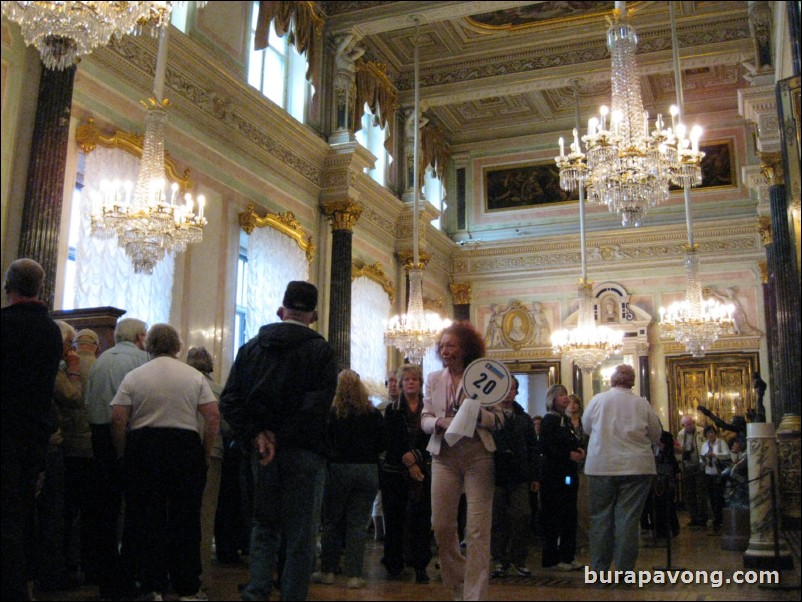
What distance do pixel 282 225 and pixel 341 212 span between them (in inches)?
52.8

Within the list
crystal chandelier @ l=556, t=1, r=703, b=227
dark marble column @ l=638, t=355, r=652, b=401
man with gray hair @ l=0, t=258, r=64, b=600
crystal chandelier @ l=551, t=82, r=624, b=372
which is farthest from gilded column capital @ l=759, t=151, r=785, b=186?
man with gray hair @ l=0, t=258, r=64, b=600

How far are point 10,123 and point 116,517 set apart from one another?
390 cm

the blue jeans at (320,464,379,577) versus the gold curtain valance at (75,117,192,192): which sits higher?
the gold curtain valance at (75,117,192,192)

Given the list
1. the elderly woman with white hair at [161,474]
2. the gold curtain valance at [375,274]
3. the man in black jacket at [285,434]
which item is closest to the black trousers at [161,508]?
the elderly woman with white hair at [161,474]

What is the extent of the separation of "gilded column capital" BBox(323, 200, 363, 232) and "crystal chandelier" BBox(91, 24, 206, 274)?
4.45m

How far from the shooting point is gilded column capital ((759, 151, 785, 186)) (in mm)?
10094

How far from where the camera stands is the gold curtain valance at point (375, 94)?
12820 millimetres

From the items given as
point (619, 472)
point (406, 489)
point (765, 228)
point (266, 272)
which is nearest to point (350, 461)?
point (406, 489)

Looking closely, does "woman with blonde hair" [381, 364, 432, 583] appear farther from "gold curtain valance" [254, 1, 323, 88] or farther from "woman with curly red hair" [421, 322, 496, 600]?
"gold curtain valance" [254, 1, 323, 88]

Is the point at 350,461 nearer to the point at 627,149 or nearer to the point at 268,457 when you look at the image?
the point at 268,457

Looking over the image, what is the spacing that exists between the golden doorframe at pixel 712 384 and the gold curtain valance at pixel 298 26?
28.0 feet

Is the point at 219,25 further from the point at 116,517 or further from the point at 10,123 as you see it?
the point at 116,517

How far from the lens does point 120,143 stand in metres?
7.93

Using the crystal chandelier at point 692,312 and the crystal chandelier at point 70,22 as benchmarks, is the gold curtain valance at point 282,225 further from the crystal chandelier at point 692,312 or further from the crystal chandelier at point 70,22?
the crystal chandelier at point 692,312
